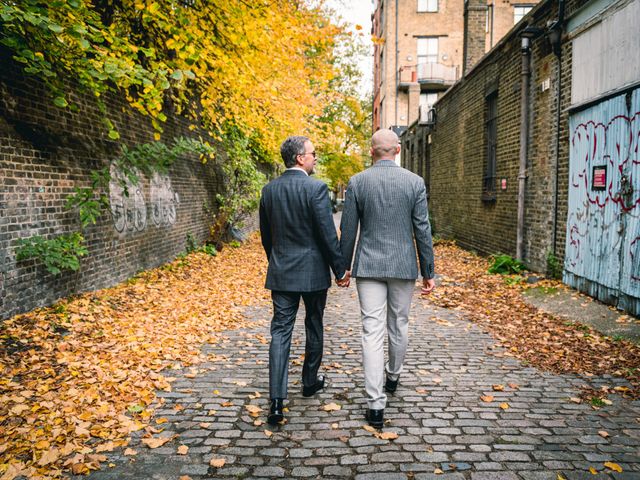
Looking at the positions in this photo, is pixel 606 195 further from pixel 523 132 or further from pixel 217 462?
pixel 217 462

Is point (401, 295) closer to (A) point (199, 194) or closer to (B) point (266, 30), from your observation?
(B) point (266, 30)

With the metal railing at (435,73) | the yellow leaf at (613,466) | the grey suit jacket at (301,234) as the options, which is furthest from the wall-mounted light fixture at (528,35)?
the metal railing at (435,73)

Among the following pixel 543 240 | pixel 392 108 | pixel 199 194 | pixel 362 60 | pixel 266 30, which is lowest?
pixel 543 240

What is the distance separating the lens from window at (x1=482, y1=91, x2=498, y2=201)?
1200 centimetres

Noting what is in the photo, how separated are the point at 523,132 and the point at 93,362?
8439mm

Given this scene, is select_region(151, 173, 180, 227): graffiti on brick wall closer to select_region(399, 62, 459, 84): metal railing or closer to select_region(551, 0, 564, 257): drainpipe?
select_region(551, 0, 564, 257): drainpipe

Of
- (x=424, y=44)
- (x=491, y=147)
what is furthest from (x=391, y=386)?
(x=424, y=44)

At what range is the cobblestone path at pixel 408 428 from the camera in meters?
3.06

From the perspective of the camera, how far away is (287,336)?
3.92m

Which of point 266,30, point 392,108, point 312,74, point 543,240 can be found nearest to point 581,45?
point 543,240

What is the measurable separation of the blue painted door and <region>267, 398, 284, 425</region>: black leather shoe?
15.6ft

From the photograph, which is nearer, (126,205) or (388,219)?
(388,219)

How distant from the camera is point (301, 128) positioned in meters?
13.4

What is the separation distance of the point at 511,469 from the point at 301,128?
1142cm
